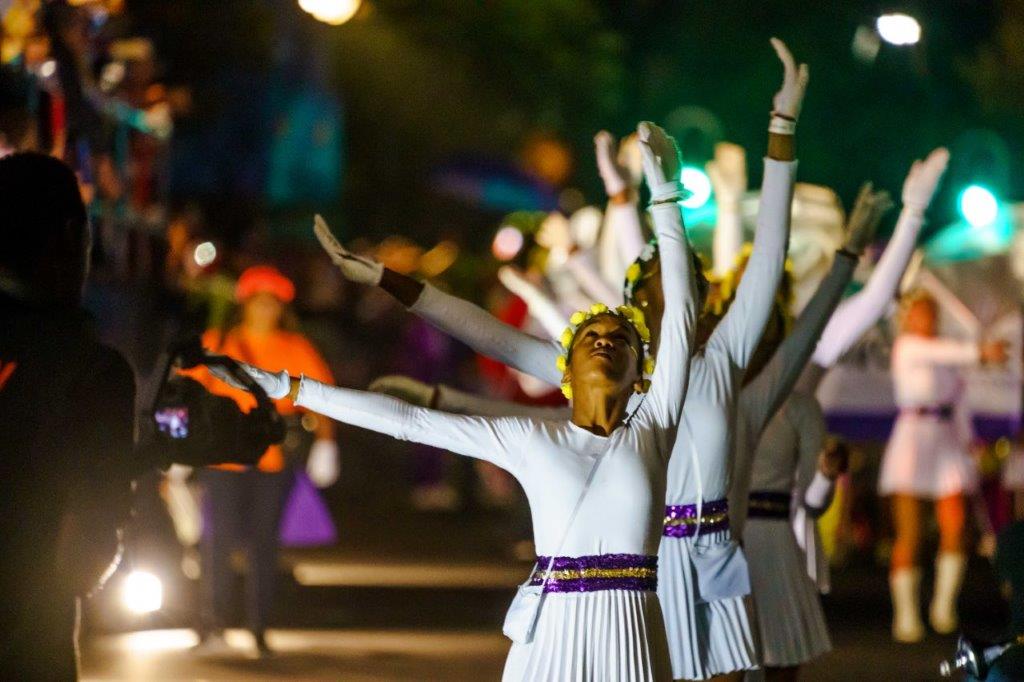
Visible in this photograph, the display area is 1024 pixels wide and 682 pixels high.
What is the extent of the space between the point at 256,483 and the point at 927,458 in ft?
15.1

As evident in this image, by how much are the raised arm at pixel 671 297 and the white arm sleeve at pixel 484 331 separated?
0.96 meters

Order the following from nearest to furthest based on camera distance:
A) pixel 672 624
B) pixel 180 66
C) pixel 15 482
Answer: pixel 15 482
pixel 672 624
pixel 180 66

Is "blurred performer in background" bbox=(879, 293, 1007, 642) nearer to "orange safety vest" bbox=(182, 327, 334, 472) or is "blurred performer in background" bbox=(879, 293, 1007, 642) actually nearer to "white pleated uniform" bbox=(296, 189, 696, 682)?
"orange safety vest" bbox=(182, 327, 334, 472)

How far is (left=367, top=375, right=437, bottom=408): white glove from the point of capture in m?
6.70

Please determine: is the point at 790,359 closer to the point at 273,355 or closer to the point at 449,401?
the point at 449,401

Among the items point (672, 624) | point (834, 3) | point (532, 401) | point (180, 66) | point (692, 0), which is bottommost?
point (672, 624)

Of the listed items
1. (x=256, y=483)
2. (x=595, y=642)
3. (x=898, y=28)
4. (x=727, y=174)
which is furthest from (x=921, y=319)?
(x=595, y=642)

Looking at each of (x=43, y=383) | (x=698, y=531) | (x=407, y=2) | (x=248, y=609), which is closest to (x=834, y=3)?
(x=407, y=2)

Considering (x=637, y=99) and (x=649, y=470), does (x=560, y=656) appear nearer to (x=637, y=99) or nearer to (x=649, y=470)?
(x=649, y=470)

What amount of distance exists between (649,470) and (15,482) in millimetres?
2098

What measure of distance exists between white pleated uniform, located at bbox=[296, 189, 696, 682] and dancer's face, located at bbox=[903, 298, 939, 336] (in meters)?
8.26

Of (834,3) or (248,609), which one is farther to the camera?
(834,3)

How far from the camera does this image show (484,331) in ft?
22.8

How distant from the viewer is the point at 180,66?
2312 centimetres
